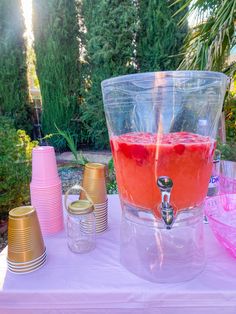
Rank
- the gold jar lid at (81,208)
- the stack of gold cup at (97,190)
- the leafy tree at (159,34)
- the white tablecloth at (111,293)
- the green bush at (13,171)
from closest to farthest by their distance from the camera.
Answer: the white tablecloth at (111,293)
the gold jar lid at (81,208)
the stack of gold cup at (97,190)
the green bush at (13,171)
the leafy tree at (159,34)

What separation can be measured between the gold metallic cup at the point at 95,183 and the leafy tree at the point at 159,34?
322 cm

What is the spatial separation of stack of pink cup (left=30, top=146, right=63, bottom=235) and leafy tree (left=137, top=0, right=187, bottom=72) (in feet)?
10.8

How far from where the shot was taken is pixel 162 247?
25.6 inches

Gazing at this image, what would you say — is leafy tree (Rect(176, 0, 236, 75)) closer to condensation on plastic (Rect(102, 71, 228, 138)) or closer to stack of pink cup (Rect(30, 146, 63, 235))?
condensation on plastic (Rect(102, 71, 228, 138))

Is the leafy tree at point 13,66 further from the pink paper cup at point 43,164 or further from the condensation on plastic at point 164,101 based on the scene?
the condensation on plastic at point 164,101

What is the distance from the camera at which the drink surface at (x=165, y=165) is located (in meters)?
0.58

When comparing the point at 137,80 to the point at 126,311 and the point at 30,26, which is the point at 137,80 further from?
the point at 30,26

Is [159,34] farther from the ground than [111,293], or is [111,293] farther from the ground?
[159,34]

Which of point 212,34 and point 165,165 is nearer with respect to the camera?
point 165,165

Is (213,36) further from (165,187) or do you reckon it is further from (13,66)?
(13,66)

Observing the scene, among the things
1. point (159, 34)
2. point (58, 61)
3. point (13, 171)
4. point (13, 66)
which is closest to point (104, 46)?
point (159, 34)

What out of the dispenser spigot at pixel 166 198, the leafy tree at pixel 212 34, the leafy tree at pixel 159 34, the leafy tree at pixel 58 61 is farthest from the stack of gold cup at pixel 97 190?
the leafy tree at pixel 58 61

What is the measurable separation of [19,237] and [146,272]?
297mm

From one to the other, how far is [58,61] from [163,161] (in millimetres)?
4189
